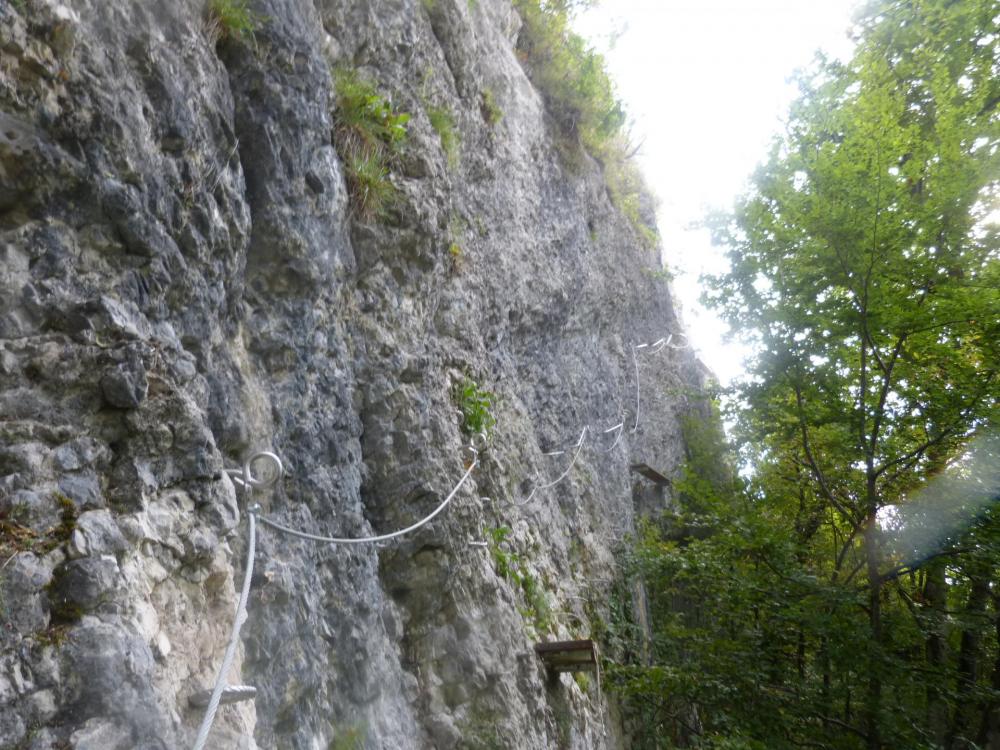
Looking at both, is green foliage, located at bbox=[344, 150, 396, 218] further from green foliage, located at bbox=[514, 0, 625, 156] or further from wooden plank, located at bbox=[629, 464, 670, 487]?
wooden plank, located at bbox=[629, 464, 670, 487]

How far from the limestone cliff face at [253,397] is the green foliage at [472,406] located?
0.10m

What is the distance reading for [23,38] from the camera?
261 centimetres

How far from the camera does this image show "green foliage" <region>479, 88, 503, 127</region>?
7.98m

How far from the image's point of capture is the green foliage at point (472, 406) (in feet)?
19.3

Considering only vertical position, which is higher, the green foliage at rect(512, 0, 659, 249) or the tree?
the green foliage at rect(512, 0, 659, 249)

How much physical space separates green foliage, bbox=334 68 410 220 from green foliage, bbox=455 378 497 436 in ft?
4.88

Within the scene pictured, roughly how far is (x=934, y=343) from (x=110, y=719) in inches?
274

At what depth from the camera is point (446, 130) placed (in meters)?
6.48

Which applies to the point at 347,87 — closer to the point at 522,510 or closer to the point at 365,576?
the point at 365,576

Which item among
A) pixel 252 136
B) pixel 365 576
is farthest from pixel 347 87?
pixel 365 576

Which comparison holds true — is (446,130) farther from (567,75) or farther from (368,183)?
(567,75)

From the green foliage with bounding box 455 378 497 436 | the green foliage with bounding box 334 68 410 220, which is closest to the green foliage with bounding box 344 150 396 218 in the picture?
the green foliage with bounding box 334 68 410 220

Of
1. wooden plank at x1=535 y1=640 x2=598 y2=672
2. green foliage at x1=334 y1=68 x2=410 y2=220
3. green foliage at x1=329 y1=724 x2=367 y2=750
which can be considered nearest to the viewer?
green foliage at x1=329 y1=724 x2=367 y2=750

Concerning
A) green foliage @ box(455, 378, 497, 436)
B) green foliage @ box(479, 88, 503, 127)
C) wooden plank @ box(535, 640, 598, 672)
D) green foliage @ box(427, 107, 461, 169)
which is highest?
green foliage @ box(479, 88, 503, 127)
